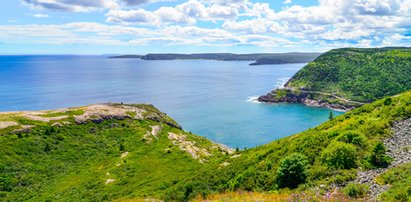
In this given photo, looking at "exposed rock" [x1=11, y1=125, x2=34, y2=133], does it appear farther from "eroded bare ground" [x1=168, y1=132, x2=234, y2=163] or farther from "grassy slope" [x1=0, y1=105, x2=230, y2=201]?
"eroded bare ground" [x1=168, y1=132, x2=234, y2=163]

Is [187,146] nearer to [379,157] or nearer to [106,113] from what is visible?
[106,113]

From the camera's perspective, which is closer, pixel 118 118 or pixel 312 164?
pixel 312 164

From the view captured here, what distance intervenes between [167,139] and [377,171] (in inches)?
2573

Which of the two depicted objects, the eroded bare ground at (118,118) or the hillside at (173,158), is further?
the eroded bare ground at (118,118)

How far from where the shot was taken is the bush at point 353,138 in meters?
27.5

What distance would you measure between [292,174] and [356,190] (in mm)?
6137

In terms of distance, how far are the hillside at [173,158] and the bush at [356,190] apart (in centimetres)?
6

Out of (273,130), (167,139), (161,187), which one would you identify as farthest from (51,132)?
(273,130)

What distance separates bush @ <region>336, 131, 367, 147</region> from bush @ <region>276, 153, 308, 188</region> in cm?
501

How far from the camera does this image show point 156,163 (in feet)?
210

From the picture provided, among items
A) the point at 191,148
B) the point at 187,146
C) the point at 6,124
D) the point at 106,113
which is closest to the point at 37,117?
the point at 6,124

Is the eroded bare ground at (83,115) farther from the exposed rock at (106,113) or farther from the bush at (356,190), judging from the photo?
the bush at (356,190)

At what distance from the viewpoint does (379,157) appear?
23.9m

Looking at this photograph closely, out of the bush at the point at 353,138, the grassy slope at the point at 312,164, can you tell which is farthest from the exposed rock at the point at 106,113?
the bush at the point at 353,138
